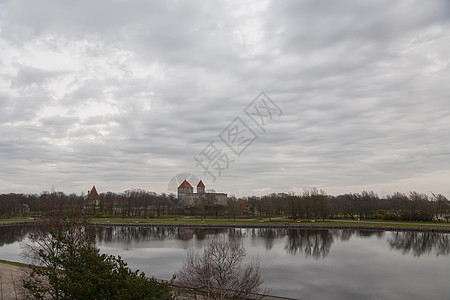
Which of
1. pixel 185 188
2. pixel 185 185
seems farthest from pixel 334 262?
pixel 185 185

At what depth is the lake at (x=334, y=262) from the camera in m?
21.9

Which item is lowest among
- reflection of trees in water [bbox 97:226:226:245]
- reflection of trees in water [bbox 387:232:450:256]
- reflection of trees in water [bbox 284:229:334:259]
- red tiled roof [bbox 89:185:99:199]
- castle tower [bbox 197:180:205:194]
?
reflection of trees in water [bbox 387:232:450:256]

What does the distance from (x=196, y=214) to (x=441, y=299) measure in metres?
79.9

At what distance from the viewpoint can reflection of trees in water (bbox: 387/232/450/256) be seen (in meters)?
38.2

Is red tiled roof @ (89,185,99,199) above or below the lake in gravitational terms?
above

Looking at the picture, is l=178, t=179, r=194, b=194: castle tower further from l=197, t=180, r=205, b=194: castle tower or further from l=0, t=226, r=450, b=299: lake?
l=0, t=226, r=450, b=299: lake

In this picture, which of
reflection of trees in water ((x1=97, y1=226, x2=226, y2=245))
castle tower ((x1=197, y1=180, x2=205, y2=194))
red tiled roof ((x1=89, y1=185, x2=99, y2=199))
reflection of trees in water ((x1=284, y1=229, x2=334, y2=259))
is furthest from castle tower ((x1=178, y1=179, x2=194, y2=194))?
reflection of trees in water ((x1=284, y1=229, x2=334, y2=259))

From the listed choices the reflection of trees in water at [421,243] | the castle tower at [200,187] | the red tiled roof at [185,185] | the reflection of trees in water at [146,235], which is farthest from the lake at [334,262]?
the castle tower at [200,187]

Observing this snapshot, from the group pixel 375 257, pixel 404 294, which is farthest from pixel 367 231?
pixel 404 294

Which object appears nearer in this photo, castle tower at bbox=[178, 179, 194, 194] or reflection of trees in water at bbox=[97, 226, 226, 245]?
reflection of trees in water at bbox=[97, 226, 226, 245]

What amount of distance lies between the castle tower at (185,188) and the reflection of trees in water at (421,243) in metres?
91.3

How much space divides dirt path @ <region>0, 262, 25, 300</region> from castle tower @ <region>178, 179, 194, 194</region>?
10811 centimetres

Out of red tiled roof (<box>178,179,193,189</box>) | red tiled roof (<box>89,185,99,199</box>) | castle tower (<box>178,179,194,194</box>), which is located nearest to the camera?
red tiled roof (<box>89,185,99,199</box>)

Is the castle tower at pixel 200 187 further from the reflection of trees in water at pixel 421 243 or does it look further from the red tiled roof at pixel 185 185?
the reflection of trees in water at pixel 421 243
